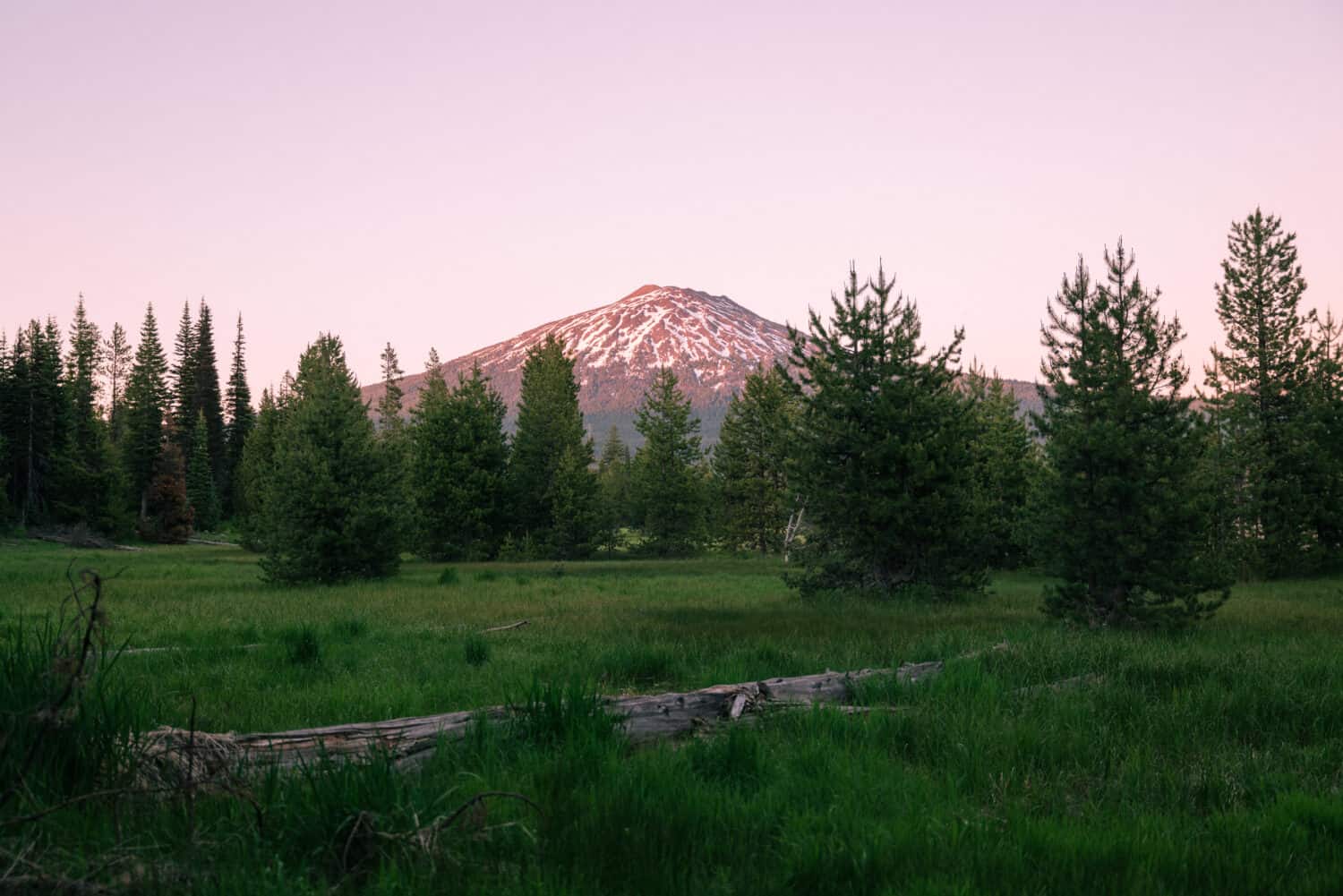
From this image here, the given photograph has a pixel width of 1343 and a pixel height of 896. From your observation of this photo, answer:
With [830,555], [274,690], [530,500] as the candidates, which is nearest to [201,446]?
[530,500]

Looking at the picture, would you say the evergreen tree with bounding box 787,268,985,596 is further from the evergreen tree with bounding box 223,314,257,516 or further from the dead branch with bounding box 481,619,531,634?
the evergreen tree with bounding box 223,314,257,516

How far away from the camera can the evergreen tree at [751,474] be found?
5599 centimetres

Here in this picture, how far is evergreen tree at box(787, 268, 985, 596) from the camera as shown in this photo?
60.1 feet

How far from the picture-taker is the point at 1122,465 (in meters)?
12.8

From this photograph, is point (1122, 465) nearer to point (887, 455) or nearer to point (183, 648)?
point (887, 455)

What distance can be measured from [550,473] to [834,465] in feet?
118

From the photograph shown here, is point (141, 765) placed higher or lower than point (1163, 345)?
lower

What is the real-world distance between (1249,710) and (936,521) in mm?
12516

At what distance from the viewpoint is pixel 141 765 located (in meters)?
3.71

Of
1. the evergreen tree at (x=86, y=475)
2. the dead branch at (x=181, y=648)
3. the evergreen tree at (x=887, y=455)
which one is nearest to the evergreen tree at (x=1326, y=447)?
the evergreen tree at (x=887, y=455)

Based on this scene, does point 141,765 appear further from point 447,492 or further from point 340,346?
point 340,346

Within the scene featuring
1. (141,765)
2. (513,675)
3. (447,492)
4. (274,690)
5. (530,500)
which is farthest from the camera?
(530,500)

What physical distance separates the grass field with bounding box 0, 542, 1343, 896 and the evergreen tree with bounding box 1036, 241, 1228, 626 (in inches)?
105

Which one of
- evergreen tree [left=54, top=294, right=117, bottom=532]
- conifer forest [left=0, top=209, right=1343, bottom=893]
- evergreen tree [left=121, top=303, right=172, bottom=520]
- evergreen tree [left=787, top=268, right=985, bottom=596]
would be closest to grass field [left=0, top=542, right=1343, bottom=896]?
conifer forest [left=0, top=209, right=1343, bottom=893]
